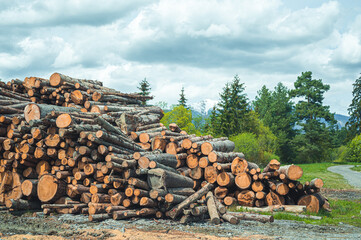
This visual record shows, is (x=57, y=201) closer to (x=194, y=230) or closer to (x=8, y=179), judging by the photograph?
(x=8, y=179)

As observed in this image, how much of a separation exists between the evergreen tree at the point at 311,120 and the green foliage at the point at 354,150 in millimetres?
3024

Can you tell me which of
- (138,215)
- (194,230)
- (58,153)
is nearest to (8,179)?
(58,153)

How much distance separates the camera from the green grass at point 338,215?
958cm

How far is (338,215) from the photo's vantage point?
431 inches

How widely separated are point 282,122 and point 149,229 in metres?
54.0

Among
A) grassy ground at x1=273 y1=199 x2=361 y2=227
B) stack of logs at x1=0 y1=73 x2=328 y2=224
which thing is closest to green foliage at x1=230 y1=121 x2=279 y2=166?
Result: grassy ground at x1=273 y1=199 x2=361 y2=227

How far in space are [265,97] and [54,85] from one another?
190 ft

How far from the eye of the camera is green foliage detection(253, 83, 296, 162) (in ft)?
182

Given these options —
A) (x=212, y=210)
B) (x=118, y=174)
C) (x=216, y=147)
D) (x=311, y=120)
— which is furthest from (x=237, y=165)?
(x=311, y=120)

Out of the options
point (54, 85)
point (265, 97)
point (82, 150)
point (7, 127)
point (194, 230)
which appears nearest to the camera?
point (194, 230)

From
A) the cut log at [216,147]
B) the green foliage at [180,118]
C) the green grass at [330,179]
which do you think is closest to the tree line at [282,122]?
the green foliage at [180,118]

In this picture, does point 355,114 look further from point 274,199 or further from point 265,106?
point 274,199

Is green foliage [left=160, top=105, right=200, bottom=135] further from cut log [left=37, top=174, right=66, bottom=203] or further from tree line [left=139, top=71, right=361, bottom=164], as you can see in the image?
cut log [left=37, top=174, right=66, bottom=203]

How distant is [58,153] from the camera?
10039 mm
